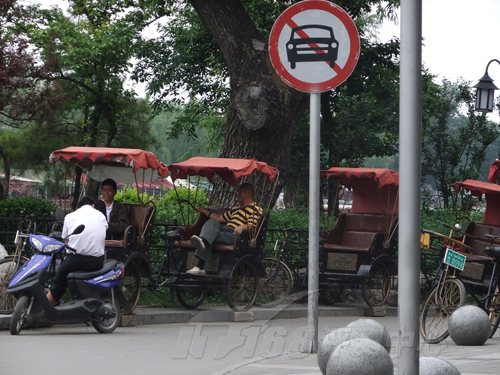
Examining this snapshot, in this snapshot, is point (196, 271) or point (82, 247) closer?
point (82, 247)

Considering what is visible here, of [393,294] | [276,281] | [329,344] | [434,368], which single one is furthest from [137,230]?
[434,368]

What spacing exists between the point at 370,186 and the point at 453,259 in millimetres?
4936

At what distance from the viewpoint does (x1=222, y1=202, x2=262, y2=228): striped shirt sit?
12.3m

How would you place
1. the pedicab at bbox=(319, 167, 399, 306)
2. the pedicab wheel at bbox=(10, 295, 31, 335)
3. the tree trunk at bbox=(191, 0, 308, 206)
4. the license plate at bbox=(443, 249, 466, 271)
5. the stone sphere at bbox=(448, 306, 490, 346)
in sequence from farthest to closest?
1. the tree trunk at bbox=(191, 0, 308, 206)
2. the pedicab at bbox=(319, 167, 399, 306)
3. the license plate at bbox=(443, 249, 466, 271)
4. the pedicab wheel at bbox=(10, 295, 31, 335)
5. the stone sphere at bbox=(448, 306, 490, 346)

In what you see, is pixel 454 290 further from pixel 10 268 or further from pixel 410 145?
pixel 410 145

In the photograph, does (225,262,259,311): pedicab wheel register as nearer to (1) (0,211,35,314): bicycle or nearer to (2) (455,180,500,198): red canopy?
(1) (0,211,35,314): bicycle

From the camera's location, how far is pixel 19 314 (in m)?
9.24

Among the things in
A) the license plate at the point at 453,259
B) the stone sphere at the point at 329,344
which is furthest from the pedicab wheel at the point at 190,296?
the stone sphere at the point at 329,344

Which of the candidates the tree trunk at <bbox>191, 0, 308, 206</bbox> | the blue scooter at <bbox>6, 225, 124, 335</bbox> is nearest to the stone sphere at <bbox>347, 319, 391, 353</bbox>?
the blue scooter at <bbox>6, 225, 124, 335</bbox>

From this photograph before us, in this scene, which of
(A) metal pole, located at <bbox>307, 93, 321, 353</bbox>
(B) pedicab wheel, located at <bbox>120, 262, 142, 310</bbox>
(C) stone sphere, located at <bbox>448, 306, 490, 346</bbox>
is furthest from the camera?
(B) pedicab wheel, located at <bbox>120, 262, 142, 310</bbox>

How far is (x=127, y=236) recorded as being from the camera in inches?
439

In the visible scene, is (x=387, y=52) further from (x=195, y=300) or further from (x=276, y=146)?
(x=195, y=300)

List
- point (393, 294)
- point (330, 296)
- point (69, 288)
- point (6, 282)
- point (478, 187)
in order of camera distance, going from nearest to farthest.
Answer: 1. point (69, 288)
2. point (6, 282)
3. point (478, 187)
4. point (330, 296)
5. point (393, 294)

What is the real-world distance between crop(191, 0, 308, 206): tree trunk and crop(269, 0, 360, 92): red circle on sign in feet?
22.6
